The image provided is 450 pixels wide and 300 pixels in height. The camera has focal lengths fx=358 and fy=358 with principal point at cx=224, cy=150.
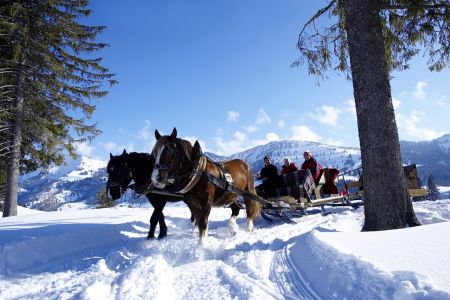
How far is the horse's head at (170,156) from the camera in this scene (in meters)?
6.05

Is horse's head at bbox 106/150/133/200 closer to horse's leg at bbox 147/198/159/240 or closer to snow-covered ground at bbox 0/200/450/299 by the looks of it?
horse's leg at bbox 147/198/159/240

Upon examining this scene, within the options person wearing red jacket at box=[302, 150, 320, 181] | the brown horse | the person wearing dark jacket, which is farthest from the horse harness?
person wearing red jacket at box=[302, 150, 320, 181]

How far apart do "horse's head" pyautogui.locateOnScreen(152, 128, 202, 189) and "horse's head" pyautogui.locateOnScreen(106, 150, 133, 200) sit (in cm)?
154

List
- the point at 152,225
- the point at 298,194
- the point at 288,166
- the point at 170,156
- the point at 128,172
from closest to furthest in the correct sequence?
the point at 170,156 → the point at 152,225 → the point at 128,172 → the point at 298,194 → the point at 288,166

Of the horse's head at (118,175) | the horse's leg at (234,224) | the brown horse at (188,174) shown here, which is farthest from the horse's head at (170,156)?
the horse's leg at (234,224)

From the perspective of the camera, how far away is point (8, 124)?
13.7 meters

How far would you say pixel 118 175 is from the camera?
7.74 metres

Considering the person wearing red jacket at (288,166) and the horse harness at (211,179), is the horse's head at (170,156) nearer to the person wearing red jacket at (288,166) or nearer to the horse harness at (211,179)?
the horse harness at (211,179)

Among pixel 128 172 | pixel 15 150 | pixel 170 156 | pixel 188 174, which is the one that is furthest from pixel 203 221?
pixel 15 150

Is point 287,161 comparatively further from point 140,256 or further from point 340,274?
point 340,274

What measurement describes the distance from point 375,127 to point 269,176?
4.81 meters

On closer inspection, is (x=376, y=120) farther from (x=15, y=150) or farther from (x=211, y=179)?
(x=15, y=150)

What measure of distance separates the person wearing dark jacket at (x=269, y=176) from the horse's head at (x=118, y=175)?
4.10 metres

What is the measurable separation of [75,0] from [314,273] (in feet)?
52.8
